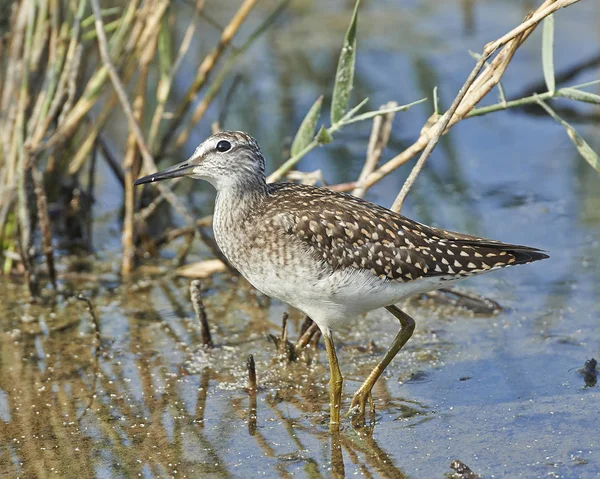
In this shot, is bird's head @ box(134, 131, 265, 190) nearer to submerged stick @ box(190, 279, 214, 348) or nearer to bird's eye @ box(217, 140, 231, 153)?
bird's eye @ box(217, 140, 231, 153)

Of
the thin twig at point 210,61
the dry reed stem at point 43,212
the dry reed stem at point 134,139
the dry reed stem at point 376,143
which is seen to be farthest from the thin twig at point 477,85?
the dry reed stem at point 43,212

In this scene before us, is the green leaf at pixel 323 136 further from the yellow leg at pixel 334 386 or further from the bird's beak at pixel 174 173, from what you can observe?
the yellow leg at pixel 334 386

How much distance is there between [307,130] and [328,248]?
1.26 metres

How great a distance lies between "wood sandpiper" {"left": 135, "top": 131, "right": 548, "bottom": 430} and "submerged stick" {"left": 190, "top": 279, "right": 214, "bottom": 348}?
2.15 feet

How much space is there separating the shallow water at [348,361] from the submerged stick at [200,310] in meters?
0.09

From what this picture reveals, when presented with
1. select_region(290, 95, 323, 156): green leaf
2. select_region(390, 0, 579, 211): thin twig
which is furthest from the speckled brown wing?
select_region(290, 95, 323, 156): green leaf

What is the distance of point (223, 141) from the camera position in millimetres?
5734

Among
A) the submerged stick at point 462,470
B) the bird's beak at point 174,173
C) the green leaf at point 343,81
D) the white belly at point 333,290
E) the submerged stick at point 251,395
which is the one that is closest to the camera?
the submerged stick at point 462,470

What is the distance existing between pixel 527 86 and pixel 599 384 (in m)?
6.06

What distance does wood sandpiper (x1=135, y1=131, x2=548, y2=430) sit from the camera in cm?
539

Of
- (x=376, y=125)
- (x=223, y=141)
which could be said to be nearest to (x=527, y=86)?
(x=376, y=125)

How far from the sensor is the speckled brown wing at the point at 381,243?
17.8 feet

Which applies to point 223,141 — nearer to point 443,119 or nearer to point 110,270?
point 443,119

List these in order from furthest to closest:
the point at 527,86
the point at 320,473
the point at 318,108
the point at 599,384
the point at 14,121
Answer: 1. the point at 527,86
2. the point at 14,121
3. the point at 318,108
4. the point at 599,384
5. the point at 320,473
